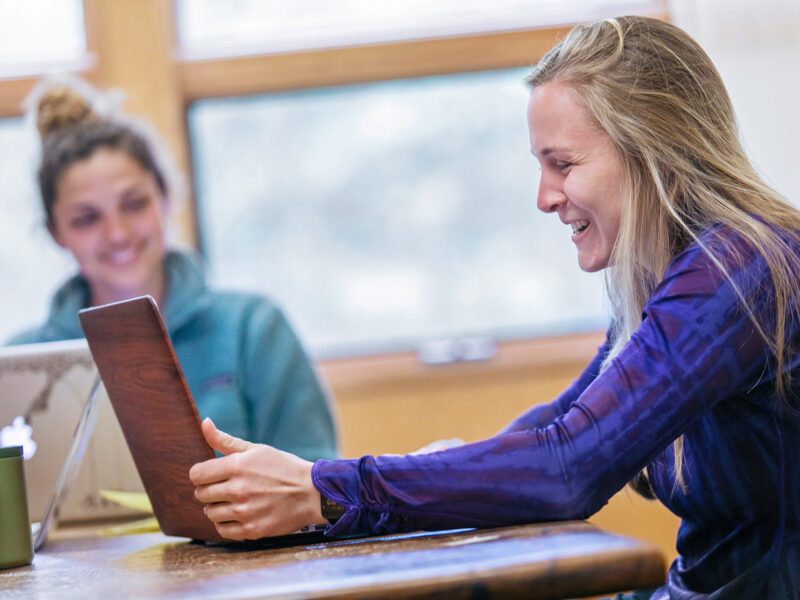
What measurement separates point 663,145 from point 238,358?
4.23 feet

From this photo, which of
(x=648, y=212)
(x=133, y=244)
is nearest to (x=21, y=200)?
(x=133, y=244)

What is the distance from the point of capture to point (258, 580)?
0.75 meters

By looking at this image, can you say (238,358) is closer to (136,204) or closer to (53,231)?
(136,204)

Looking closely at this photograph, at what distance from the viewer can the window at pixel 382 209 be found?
306 centimetres

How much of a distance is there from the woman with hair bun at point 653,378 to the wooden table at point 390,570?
0.13 feet

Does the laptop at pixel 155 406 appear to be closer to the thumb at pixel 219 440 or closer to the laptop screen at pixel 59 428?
the thumb at pixel 219 440

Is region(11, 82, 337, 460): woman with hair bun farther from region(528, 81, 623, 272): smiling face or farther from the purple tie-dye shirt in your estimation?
the purple tie-dye shirt

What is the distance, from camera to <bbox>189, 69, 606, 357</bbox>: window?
10.0ft

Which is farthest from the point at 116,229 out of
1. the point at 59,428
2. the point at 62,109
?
the point at 59,428

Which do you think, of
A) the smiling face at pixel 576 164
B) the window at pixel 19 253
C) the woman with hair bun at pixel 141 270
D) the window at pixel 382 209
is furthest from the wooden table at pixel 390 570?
the window at pixel 19 253

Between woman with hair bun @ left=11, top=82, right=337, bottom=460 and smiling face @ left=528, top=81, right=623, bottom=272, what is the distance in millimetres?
1016

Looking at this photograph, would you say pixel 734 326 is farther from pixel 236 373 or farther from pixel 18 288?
pixel 18 288

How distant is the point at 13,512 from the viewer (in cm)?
102

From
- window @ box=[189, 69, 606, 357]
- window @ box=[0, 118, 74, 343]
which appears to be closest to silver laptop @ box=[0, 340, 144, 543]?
window @ box=[189, 69, 606, 357]
